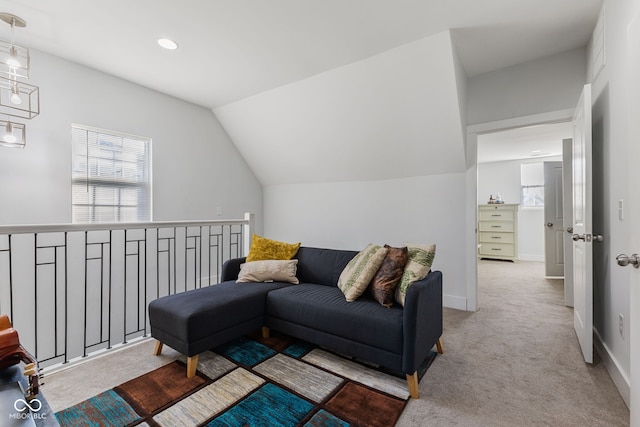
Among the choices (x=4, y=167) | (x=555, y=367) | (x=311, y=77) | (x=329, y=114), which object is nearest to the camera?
(x=555, y=367)

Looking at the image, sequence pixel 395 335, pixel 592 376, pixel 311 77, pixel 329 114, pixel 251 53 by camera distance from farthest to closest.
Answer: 1. pixel 329 114
2. pixel 311 77
3. pixel 251 53
4. pixel 592 376
5. pixel 395 335

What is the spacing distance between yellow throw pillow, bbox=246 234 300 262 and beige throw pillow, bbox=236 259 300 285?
0.34ft

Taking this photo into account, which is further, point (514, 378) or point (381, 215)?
point (381, 215)

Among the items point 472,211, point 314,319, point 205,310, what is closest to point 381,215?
point 472,211

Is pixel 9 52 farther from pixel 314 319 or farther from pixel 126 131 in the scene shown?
pixel 314 319

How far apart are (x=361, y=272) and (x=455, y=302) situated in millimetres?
1775

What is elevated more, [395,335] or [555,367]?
[395,335]

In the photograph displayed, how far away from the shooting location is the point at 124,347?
2334 millimetres

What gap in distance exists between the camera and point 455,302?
11.1 feet

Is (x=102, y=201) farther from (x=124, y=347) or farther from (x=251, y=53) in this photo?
(x=251, y=53)

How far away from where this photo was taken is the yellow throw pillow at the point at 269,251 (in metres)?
2.90

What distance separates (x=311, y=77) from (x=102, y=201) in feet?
9.30

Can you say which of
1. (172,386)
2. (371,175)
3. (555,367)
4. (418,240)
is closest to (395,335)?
(555,367)

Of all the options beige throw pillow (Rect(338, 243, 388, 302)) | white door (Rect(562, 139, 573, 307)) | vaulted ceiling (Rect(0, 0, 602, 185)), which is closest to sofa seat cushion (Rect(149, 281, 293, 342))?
beige throw pillow (Rect(338, 243, 388, 302))
